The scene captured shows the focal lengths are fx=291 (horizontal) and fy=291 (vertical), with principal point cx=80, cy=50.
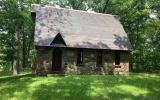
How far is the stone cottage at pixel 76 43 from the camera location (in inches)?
1144

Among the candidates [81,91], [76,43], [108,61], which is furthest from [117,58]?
[81,91]

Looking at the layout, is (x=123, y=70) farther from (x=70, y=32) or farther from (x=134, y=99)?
(x=134, y=99)

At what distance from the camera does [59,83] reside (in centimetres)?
2172

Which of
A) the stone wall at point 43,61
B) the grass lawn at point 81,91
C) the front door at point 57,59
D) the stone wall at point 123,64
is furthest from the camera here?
the stone wall at point 123,64

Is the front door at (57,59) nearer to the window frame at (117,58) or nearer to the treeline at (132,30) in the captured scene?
the window frame at (117,58)

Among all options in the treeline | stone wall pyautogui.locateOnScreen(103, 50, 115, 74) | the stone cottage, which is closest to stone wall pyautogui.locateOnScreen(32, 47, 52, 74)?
the stone cottage

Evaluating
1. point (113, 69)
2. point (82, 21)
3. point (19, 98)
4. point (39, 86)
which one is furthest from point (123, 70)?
point (19, 98)

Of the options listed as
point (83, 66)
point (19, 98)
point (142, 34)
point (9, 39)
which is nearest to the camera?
point (19, 98)

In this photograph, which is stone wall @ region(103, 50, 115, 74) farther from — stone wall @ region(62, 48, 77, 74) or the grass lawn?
the grass lawn

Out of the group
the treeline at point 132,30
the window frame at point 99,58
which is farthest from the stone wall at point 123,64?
the treeline at point 132,30

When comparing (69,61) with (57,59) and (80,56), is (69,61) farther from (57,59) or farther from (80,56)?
(80,56)

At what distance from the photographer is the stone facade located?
28.9 metres

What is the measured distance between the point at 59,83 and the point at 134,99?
6532 mm

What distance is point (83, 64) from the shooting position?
30.8 meters
